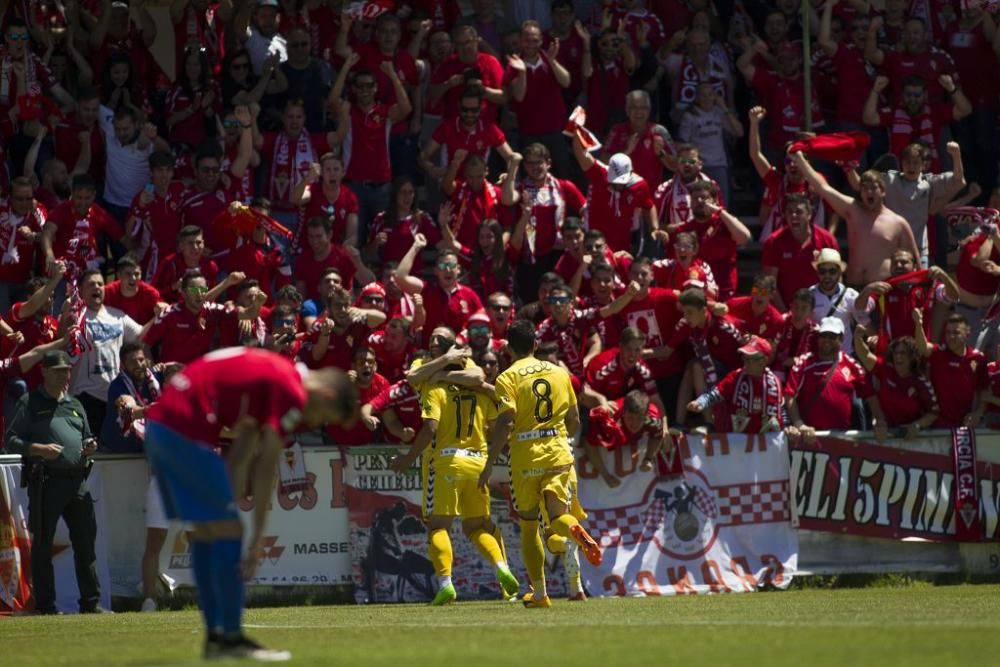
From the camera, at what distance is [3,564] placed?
1577 cm

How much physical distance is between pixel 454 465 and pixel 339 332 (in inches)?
99.5

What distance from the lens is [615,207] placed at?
755 inches

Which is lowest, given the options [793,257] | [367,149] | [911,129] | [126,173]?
[793,257]

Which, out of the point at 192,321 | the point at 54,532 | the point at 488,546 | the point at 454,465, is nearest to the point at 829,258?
the point at 454,465

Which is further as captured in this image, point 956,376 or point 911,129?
point 911,129

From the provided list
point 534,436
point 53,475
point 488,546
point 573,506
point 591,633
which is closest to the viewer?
point 591,633

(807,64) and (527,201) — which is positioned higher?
(807,64)

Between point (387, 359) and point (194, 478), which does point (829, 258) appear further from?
point (194, 478)

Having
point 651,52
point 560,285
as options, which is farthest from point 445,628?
point 651,52

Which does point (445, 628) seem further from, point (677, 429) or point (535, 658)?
point (677, 429)

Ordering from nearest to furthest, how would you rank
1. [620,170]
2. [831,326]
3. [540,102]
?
[831,326], [620,170], [540,102]

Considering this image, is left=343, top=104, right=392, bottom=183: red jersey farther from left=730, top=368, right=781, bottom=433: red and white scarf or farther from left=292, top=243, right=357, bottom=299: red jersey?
left=730, top=368, right=781, bottom=433: red and white scarf

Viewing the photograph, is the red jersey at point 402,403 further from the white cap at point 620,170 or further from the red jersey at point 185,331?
the white cap at point 620,170

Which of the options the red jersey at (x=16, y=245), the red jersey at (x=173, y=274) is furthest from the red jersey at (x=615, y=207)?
the red jersey at (x=16, y=245)
